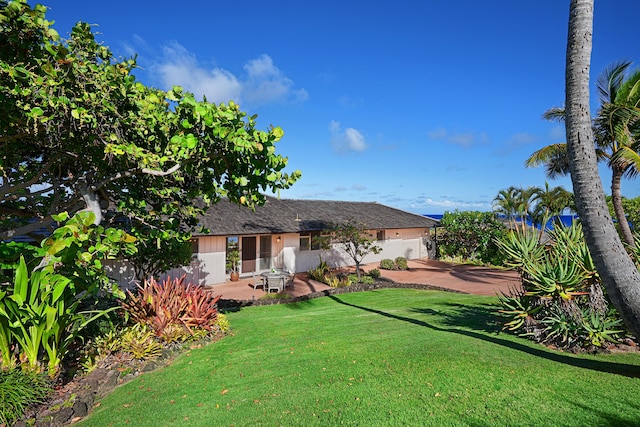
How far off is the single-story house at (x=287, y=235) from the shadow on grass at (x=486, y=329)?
6973 mm

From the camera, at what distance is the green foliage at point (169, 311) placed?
326 inches

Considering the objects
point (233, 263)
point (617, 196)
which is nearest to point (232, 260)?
point (233, 263)

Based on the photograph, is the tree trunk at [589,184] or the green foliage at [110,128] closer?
the tree trunk at [589,184]

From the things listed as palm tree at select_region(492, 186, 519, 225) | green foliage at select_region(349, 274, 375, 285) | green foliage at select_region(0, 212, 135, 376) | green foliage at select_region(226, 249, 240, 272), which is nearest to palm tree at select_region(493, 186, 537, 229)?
palm tree at select_region(492, 186, 519, 225)

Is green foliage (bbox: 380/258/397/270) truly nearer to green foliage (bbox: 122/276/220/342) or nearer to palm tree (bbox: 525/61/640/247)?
palm tree (bbox: 525/61/640/247)

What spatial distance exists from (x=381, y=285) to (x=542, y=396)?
38.5ft

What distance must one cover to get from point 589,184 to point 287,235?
1740 cm

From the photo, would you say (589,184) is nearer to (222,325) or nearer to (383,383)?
(383,383)

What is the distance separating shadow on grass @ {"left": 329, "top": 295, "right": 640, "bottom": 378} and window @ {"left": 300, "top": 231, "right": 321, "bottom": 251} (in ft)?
28.1

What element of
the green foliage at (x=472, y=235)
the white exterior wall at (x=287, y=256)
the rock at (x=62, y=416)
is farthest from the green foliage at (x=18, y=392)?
the green foliage at (x=472, y=235)

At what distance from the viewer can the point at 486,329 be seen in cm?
862

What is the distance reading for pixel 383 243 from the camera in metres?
26.0

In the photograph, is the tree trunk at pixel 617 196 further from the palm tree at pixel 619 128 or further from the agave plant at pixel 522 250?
the agave plant at pixel 522 250

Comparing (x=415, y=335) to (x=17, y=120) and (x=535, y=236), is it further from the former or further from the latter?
(x=17, y=120)
